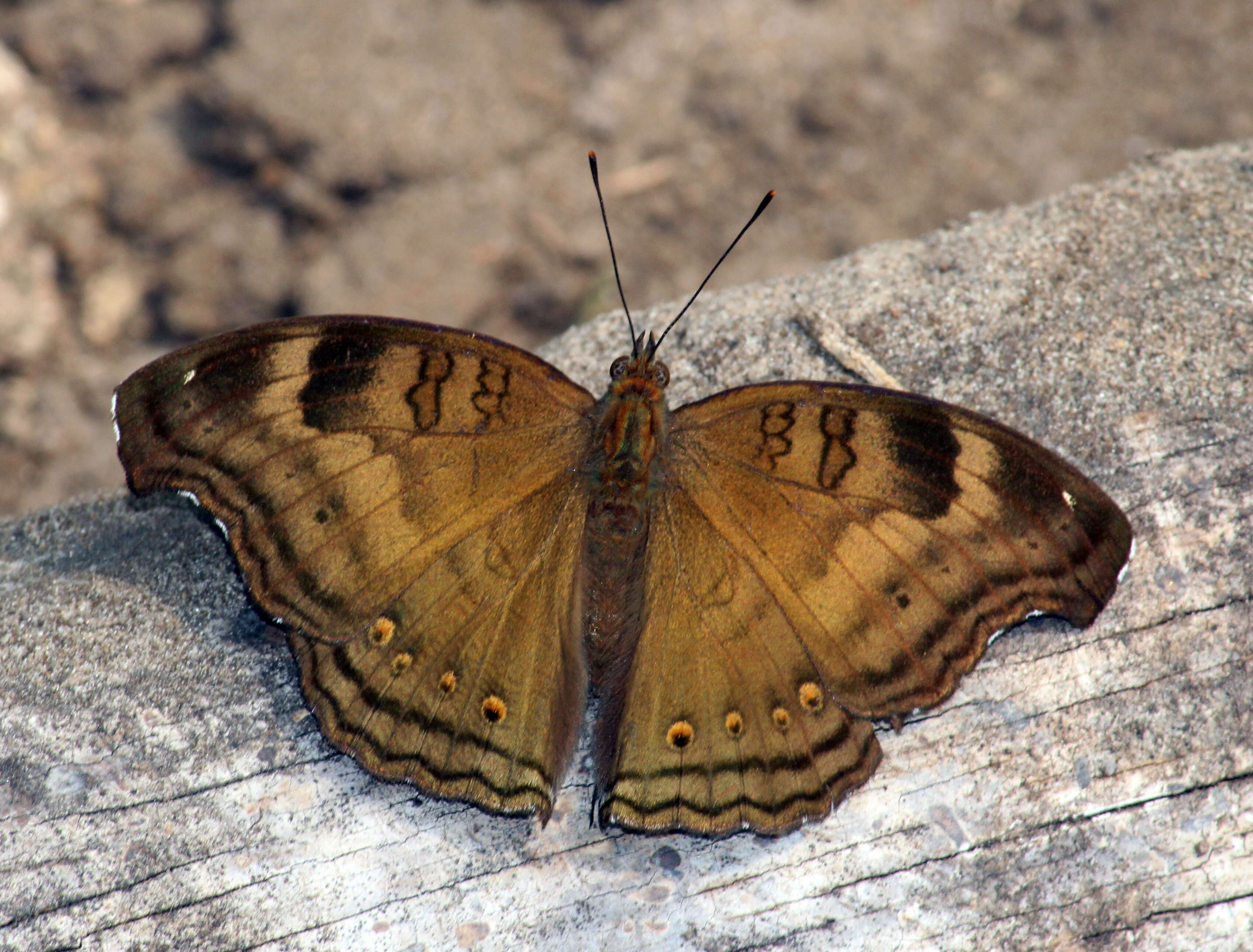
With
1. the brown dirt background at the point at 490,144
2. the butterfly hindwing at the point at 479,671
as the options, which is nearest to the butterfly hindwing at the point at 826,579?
the butterfly hindwing at the point at 479,671

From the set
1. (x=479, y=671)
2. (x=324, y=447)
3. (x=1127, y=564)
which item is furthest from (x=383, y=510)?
(x=1127, y=564)

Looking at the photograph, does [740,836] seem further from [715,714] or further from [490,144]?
[490,144]

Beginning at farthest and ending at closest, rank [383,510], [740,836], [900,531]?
[383,510] < [900,531] < [740,836]

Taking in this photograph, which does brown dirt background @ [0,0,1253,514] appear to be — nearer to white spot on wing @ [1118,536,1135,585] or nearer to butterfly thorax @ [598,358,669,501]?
butterfly thorax @ [598,358,669,501]

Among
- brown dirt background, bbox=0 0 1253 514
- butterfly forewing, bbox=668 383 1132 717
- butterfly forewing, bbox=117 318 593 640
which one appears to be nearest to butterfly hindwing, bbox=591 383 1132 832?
butterfly forewing, bbox=668 383 1132 717

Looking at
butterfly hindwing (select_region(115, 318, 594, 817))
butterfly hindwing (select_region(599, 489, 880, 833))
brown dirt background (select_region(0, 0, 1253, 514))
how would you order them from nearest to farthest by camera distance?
butterfly hindwing (select_region(599, 489, 880, 833)) → butterfly hindwing (select_region(115, 318, 594, 817)) → brown dirt background (select_region(0, 0, 1253, 514))

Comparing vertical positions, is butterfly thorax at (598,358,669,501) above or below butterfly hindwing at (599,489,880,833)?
above

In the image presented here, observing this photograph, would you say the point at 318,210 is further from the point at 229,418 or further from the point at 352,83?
the point at 229,418
